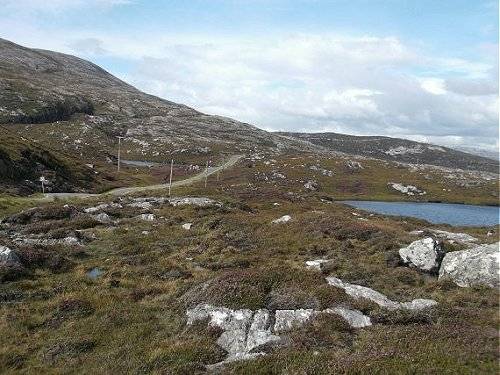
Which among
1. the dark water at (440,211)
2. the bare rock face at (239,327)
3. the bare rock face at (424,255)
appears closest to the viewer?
the bare rock face at (239,327)

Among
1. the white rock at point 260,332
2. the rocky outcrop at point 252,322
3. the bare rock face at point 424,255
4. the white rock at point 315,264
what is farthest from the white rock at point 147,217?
the white rock at point 260,332

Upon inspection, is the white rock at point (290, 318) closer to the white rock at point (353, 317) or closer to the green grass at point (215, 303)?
the green grass at point (215, 303)

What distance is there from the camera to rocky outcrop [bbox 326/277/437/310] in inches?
749

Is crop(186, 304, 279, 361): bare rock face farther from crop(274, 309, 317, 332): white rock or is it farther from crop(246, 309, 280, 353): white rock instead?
crop(274, 309, 317, 332): white rock

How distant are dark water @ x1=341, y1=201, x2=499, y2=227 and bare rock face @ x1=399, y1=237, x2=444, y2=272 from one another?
289ft

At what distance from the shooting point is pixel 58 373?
548 inches

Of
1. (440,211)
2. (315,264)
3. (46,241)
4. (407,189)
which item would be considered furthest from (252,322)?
(407,189)

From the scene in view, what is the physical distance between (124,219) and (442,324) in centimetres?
3306

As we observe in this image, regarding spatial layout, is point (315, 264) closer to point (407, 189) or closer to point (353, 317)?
point (353, 317)

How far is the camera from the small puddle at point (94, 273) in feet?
81.2

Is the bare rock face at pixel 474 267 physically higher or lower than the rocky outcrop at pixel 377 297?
higher

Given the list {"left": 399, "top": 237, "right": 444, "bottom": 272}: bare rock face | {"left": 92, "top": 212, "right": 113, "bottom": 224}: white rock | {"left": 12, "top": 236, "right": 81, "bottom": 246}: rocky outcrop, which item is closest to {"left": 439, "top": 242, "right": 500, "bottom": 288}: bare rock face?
{"left": 399, "top": 237, "right": 444, "bottom": 272}: bare rock face

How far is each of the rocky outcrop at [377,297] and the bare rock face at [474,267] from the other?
13.8 feet

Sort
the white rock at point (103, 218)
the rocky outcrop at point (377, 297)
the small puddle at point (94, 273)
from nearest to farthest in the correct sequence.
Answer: the rocky outcrop at point (377, 297) → the small puddle at point (94, 273) → the white rock at point (103, 218)
